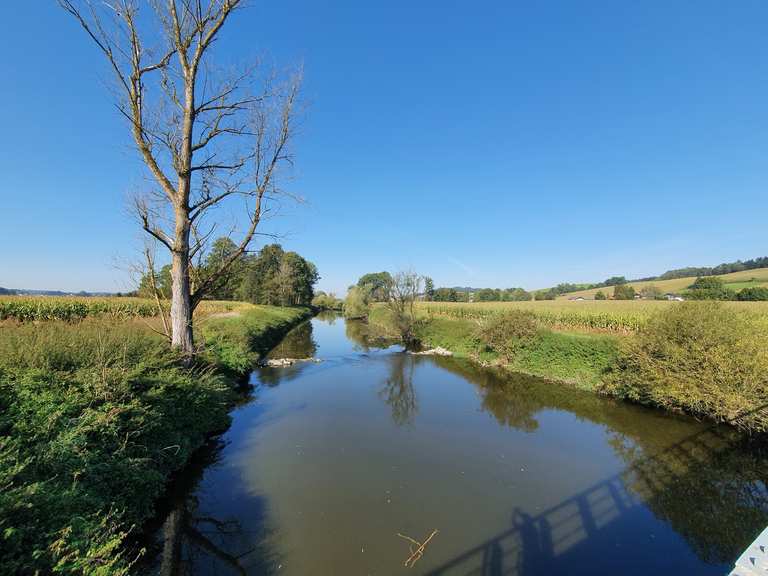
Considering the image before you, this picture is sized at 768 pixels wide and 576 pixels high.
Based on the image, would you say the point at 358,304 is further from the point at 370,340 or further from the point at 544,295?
the point at 544,295

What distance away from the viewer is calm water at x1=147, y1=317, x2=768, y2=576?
5023 millimetres

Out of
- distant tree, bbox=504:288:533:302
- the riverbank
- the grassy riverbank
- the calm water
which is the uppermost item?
distant tree, bbox=504:288:533:302

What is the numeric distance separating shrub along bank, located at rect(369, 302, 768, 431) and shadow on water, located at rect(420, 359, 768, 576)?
3.43 ft

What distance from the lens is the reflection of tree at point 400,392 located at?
11106 millimetres

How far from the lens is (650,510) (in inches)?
250

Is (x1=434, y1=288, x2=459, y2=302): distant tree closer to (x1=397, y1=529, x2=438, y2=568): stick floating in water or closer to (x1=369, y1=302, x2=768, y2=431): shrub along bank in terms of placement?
(x1=369, y1=302, x2=768, y2=431): shrub along bank

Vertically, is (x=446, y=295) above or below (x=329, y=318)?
above

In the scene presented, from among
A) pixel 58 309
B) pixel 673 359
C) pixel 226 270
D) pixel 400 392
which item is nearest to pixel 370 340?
pixel 400 392

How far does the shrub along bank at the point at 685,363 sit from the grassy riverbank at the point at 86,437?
13.7m

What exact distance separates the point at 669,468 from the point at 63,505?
11.1m

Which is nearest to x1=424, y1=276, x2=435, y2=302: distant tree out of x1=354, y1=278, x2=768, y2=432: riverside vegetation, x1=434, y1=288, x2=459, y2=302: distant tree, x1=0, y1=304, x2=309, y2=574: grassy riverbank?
x1=434, y1=288, x2=459, y2=302: distant tree

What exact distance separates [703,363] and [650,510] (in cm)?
625

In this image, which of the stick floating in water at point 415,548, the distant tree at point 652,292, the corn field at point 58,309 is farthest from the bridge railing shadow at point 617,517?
the distant tree at point 652,292

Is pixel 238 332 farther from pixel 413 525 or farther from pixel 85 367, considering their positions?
pixel 413 525
